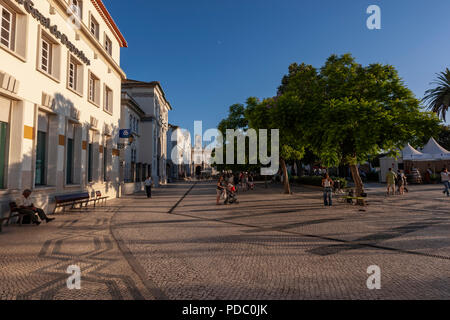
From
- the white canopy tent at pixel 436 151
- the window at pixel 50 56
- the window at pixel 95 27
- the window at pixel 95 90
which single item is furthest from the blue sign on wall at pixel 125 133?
the white canopy tent at pixel 436 151

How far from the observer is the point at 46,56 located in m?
12.1

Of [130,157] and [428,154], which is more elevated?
[428,154]

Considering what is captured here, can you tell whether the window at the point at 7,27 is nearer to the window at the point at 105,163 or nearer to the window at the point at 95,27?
the window at the point at 95,27

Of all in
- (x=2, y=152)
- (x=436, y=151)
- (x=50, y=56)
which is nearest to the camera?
(x=2, y=152)

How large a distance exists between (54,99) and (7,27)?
3.12 m

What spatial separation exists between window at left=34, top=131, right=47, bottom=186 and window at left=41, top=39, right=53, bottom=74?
2.92m

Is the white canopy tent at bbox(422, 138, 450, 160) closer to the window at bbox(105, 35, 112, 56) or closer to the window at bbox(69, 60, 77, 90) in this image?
the window at bbox(105, 35, 112, 56)

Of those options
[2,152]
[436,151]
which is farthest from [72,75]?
[436,151]

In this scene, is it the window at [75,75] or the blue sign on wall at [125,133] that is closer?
the window at [75,75]

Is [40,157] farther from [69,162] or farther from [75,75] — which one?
[75,75]

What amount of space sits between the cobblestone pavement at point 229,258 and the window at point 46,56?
712cm

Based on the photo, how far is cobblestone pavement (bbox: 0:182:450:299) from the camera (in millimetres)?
3922

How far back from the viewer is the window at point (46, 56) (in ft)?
38.8
